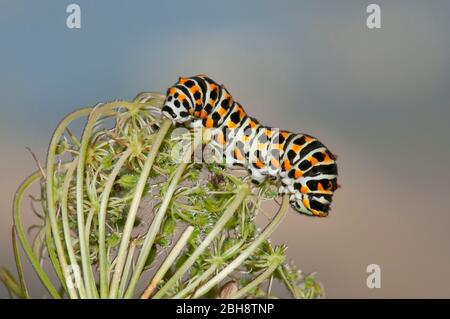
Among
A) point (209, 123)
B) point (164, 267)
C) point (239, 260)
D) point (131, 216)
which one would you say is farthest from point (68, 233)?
point (209, 123)

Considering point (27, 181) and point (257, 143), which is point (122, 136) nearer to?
point (27, 181)

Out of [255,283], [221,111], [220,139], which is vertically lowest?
[255,283]

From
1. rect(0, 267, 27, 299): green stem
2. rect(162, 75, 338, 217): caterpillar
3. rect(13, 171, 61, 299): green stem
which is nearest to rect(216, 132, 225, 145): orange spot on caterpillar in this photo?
rect(162, 75, 338, 217): caterpillar

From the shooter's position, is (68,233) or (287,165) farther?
(287,165)

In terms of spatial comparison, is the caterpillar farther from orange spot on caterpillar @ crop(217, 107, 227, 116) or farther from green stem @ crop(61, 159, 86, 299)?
green stem @ crop(61, 159, 86, 299)

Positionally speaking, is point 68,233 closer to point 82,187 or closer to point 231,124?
point 82,187
